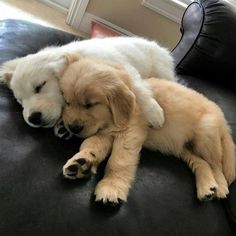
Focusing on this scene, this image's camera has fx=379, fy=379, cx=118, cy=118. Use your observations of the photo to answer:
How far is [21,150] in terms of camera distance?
Result: 1026mm

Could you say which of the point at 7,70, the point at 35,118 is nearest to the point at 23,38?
the point at 7,70

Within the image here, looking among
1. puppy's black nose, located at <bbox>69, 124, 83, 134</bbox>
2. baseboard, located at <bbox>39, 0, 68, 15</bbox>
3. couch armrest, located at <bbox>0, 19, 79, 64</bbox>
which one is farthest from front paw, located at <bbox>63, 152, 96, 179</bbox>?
baseboard, located at <bbox>39, 0, 68, 15</bbox>

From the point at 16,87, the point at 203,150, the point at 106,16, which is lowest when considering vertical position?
the point at 106,16

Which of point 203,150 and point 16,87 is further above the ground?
point 203,150

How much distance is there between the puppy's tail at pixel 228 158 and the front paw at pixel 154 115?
24 centimetres

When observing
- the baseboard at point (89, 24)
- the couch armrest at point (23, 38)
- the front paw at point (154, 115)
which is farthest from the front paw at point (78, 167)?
the baseboard at point (89, 24)

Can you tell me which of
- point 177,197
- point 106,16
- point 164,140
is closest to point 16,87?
point 164,140

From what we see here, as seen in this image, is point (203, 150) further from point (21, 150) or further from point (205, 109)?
point (21, 150)

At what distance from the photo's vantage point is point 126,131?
1199 millimetres

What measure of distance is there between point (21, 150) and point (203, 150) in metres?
0.60

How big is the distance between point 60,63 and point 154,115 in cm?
35

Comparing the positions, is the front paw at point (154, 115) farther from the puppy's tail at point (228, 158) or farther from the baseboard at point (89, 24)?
the baseboard at point (89, 24)

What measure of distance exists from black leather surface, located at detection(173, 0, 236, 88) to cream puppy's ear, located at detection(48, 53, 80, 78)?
2.56ft

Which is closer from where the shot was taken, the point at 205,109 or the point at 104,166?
the point at 104,166
